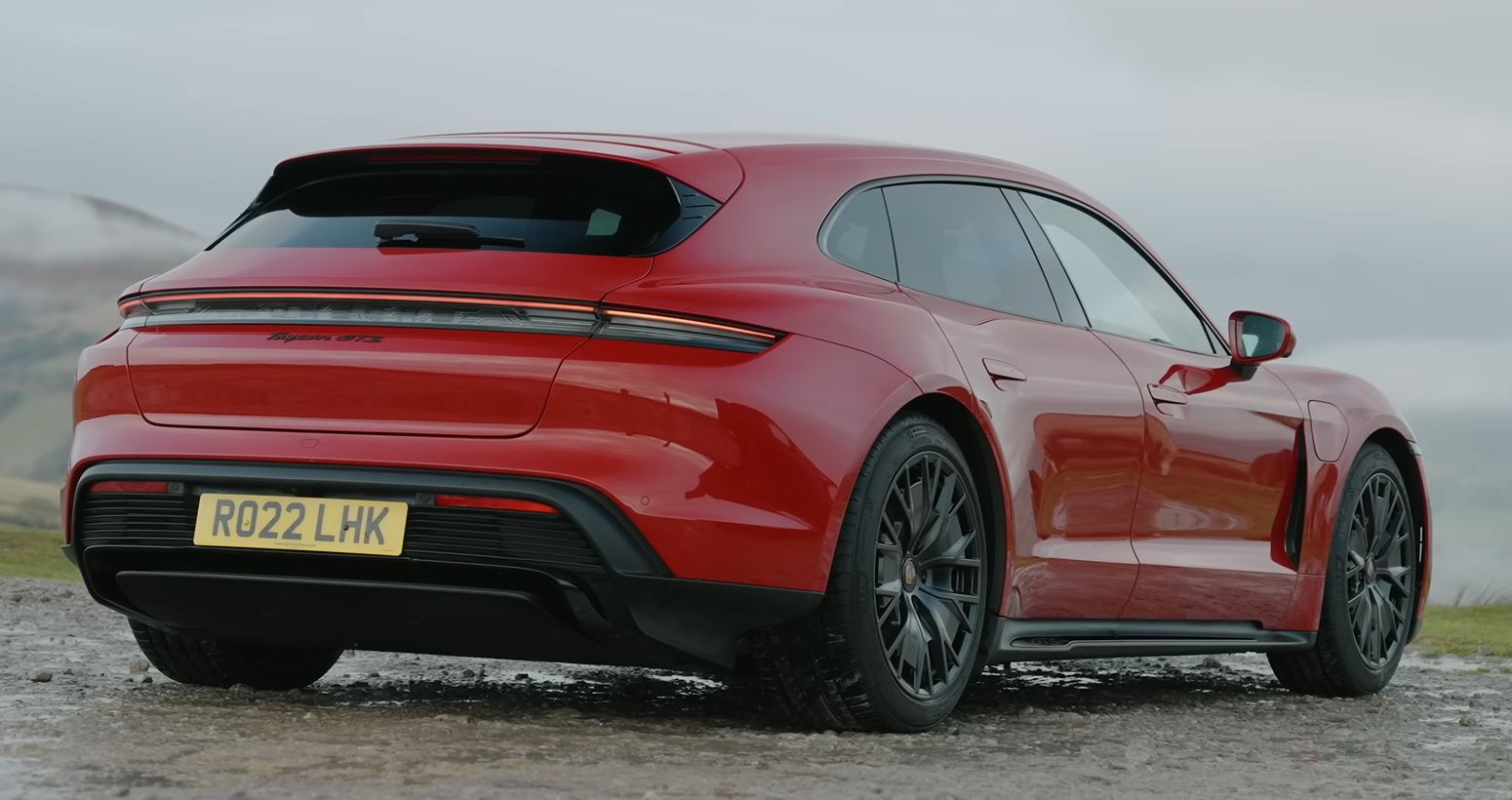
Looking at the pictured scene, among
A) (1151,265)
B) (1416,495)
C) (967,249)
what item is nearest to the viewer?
(967,249)

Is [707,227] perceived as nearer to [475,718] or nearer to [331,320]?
[331,320]

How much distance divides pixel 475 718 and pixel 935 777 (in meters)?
1.42

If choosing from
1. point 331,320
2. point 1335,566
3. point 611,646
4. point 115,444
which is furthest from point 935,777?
point 1335,566

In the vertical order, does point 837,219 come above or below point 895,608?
above

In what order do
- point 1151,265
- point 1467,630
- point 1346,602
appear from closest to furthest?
1. point 1151,265
2. point 1346,602
3. point 1467,630

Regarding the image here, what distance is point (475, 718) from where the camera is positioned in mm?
5316

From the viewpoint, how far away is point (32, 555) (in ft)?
45.5

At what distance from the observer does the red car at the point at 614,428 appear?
4.60 meters

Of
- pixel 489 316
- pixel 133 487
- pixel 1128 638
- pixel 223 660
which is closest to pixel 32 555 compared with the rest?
pixel 223 660

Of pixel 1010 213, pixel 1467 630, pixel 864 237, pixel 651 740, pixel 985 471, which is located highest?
pixel 1010 213

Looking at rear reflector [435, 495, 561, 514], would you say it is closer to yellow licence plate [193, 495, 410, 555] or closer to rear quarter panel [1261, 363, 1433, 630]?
A: yellow licence plate [193, 495, 410, 555]

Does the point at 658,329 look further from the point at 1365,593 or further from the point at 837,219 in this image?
the point at 1365,593

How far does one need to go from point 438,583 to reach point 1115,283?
2.93 m

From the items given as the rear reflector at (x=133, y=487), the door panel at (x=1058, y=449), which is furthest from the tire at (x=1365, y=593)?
the rear reflector at (x=133, y=487)
